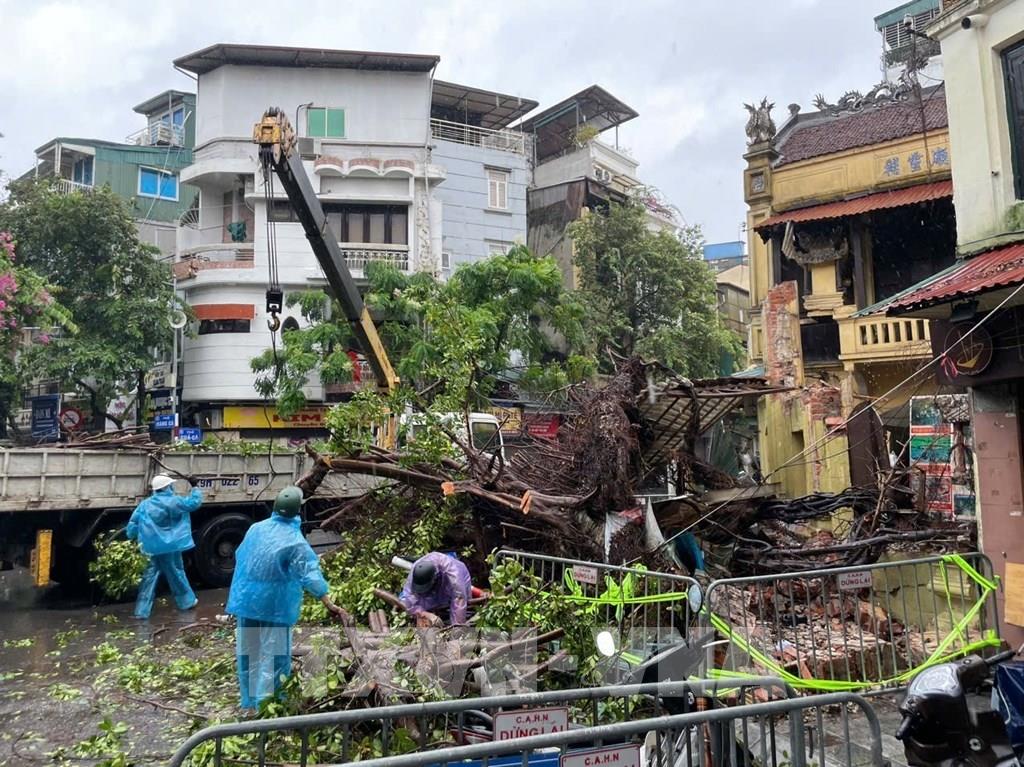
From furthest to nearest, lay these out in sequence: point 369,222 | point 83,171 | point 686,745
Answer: point 83,171 → point 369,222 → point 686,745

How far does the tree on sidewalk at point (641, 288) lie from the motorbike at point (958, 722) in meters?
17.7

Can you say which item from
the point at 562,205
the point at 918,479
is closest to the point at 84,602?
the point at 918,479

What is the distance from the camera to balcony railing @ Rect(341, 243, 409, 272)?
22422 millimetres

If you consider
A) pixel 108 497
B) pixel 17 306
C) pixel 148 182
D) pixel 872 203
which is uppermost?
pixel 148 182

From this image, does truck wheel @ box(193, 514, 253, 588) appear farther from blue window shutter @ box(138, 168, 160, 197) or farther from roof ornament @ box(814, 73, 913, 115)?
blue window shutter @ box(138, 168, 160, 197)

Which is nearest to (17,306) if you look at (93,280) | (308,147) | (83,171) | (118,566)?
(93,280)

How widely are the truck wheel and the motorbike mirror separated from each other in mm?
8017

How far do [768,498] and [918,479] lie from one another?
193 cm

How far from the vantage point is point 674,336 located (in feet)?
70.4

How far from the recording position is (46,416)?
74.7 feet

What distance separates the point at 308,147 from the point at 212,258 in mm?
4571

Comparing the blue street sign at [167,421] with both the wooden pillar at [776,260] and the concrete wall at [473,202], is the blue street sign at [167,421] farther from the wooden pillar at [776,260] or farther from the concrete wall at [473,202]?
the wooden pillar at [776,260]

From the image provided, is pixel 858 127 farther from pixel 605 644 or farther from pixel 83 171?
pixel 83 171

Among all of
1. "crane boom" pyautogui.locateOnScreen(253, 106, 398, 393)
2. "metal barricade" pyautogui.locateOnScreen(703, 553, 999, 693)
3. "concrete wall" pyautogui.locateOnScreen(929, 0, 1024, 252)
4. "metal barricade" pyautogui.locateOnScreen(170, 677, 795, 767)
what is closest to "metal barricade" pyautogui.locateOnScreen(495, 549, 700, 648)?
"metal barricade" pyautogui.locateOnScreen(703, 553, 999, 693)
